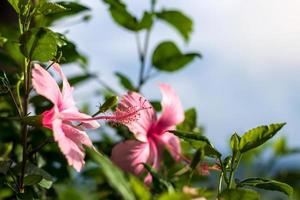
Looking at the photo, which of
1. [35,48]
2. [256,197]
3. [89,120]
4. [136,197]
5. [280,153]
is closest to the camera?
[136,197]

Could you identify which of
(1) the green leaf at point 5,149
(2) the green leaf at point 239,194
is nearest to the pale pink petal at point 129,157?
(1) the green leaf at point 5,149

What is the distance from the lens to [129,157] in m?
2.18

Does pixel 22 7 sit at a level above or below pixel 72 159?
above

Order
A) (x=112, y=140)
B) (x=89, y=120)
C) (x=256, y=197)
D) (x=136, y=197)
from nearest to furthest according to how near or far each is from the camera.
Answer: (x=136, y=197) < (x=256, y=197) < (x=89, y=120) < (x=112, y=140)

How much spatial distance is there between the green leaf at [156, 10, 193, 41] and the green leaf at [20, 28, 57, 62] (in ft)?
5.29

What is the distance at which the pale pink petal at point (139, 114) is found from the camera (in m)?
2.06

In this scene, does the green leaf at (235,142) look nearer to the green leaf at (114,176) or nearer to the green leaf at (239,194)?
the green leaf at (239,194)

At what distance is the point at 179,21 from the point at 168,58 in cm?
24

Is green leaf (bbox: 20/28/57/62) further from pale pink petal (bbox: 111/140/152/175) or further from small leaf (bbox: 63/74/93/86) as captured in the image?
small leaf (bbox: 63/74/93/86)

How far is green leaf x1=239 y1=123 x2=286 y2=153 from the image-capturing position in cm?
168

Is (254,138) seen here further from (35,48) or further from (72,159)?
(35,48)

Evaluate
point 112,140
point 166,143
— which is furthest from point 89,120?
point 112,140

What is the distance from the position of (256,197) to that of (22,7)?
31.3 inches

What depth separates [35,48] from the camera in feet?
5.56
